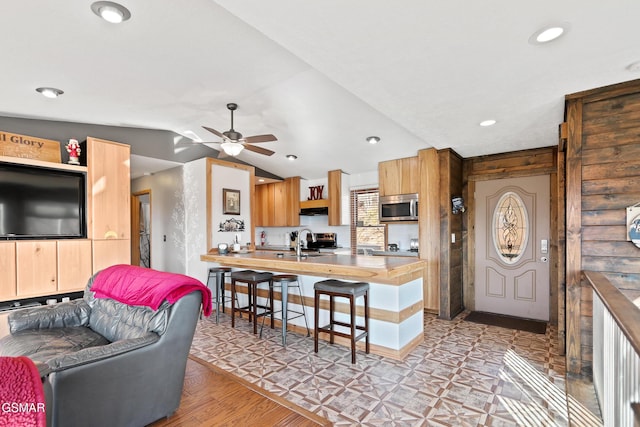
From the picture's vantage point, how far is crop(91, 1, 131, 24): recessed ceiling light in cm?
199

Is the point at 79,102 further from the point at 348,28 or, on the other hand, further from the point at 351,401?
the point at 351,401

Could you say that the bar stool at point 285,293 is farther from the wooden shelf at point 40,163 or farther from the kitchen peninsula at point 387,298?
the wooden shelf at point 40,163

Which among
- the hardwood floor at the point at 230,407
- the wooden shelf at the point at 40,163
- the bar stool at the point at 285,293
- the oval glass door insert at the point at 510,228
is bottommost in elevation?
the hardwood floor at the point at 230,407

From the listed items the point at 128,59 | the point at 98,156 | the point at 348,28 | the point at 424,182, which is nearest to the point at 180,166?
the point at 98,156

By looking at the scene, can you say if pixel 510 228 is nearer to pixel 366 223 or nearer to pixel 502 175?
pixel 502 175

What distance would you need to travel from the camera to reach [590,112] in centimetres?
258

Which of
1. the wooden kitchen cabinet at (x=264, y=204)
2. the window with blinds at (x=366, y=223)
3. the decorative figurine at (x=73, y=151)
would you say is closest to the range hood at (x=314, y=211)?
the window with blinds at (x=366, y=223)

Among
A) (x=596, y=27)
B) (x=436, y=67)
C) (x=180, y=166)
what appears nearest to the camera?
(x=596, y=27)

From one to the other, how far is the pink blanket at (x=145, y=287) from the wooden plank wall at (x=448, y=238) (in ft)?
11.0

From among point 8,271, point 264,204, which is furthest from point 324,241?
point 8,271

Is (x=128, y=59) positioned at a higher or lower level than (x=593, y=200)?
higher

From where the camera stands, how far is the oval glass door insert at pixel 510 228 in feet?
14.5

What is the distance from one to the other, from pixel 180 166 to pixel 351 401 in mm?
4572

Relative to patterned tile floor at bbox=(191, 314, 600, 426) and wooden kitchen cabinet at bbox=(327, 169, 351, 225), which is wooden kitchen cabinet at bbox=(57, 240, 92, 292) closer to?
patterned tile floor at bbox=(191, 314, 600, 426)
